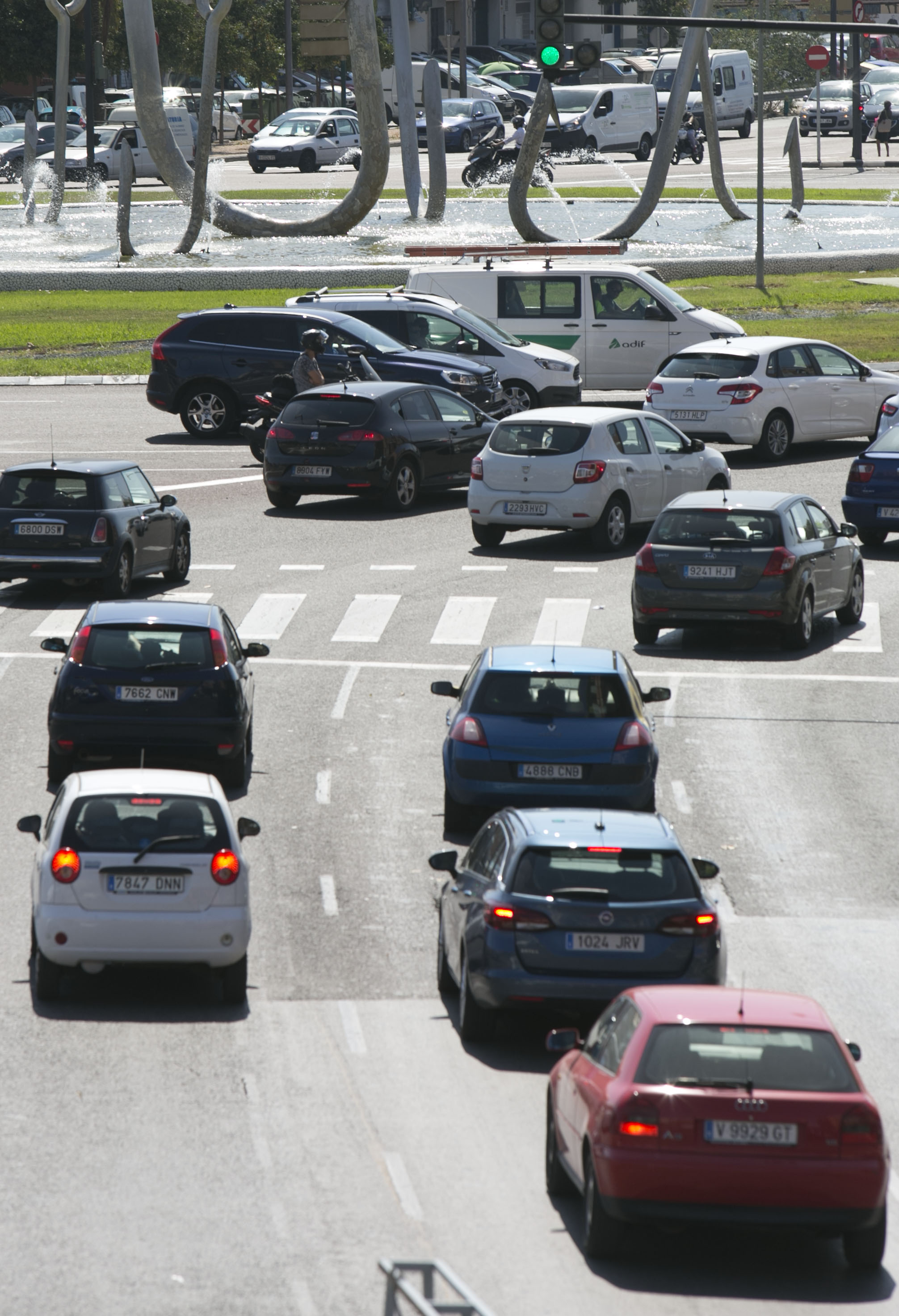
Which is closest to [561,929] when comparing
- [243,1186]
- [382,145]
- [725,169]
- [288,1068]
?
[288,1068]

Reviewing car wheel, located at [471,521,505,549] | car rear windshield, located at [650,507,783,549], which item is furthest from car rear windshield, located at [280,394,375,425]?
car rear windshield, located at [650,507,783,549]

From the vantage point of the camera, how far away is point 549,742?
1543cm

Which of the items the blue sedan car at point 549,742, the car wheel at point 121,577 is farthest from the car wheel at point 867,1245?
the car wheel at point 121,577

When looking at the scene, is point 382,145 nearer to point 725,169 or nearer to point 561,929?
point 725,169

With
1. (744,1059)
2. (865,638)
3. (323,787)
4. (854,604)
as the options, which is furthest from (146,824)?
(854,604)

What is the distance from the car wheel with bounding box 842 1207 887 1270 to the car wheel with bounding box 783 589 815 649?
1349 cm

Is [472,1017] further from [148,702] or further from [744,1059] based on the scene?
[148,702]

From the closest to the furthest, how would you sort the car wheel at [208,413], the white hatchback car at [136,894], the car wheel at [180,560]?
the white hatchback car at [136,894] → the car wheel at [180,560] → the car wheel at [208,413]

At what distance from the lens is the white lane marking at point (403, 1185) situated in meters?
9.27

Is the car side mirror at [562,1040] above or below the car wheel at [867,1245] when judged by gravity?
above

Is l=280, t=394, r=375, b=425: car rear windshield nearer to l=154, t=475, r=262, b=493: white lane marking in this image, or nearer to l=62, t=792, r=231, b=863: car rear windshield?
l=154, t=475, r=262, b=493: white lane marking

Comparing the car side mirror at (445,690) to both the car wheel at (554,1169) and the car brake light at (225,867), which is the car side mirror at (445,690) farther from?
the car wheel at (554,1169)

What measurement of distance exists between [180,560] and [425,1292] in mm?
18252

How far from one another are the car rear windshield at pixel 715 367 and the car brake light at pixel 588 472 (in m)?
5.82
